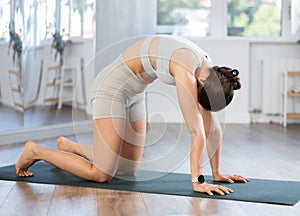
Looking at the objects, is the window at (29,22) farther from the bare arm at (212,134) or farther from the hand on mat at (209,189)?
the hand on mat at (209,189)

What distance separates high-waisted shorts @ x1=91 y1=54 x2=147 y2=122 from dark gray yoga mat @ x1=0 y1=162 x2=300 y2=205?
33 cm

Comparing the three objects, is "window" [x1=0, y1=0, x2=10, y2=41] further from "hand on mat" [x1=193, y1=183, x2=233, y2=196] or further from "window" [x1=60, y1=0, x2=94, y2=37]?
"hand on mat" [x1=193, y1=183, x2=233, y2=196]

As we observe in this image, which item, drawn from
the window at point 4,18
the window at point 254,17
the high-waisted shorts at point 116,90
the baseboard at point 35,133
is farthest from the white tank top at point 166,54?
the window at point 254,17

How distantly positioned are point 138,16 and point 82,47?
0.76 metres

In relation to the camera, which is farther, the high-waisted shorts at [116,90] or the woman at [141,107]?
the high-waisted shorts at [116,90]

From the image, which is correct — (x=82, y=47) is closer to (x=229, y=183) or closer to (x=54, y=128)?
(x=54, y=128)

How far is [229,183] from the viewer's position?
284cm

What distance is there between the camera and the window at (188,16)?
249 inches

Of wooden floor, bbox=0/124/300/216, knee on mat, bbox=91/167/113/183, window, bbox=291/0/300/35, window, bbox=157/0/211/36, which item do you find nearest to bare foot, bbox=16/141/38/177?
wooden floor, bbox=0/124/300/216

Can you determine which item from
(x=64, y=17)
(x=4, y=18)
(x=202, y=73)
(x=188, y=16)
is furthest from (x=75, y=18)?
(x=202, y=73)

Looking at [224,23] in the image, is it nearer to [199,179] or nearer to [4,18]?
[4,18]

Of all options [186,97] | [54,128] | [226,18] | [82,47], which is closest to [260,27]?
[226,18]

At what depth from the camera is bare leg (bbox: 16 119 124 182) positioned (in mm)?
2748

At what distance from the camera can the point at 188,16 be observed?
6.35 metres
